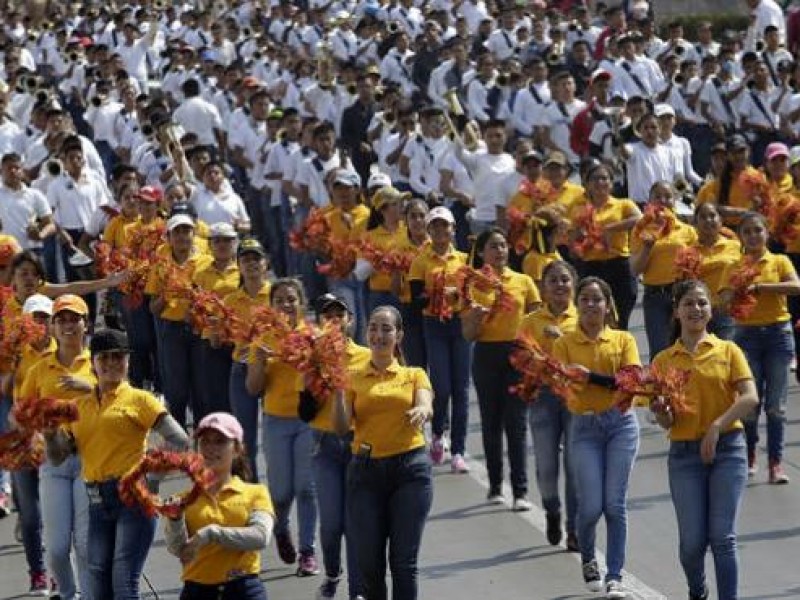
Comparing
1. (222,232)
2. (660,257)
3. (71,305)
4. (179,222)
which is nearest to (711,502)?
(71,305)

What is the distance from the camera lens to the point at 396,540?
40.5 feet

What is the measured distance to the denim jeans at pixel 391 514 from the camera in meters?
12.3

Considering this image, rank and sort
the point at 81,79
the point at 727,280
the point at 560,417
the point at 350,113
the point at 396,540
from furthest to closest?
the point at 81,79 → the point at 350,113 → the point at 727,280 → the point at 560,417 → the point at 396,540

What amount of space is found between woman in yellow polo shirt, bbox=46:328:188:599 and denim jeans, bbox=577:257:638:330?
718cm

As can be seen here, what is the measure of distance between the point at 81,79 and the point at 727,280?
18.1m

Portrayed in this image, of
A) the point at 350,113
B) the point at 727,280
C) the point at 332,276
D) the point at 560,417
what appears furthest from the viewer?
the point at 350,113

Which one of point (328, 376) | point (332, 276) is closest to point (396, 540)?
point (328, 376)

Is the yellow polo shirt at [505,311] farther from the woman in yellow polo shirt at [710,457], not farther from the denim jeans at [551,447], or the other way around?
the woman in yellow polo shirt at [710,457]

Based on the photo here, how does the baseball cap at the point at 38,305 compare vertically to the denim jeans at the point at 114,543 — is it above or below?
above

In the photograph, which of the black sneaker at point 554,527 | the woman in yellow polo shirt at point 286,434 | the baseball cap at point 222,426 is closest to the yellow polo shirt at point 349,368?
the woman in yellow polo shirt at point 286,434

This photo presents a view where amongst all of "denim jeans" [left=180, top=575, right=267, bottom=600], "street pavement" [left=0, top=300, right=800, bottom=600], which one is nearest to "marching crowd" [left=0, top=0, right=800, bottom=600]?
"denim jeans" [left=180, top=575, right=267, bottom=600]

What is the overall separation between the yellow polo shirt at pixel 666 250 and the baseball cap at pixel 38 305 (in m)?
5.01

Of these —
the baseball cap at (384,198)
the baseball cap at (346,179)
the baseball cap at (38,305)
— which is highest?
the baseball cap at (346,179)

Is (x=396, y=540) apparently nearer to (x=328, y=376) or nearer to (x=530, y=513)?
(x=328, y=376)
